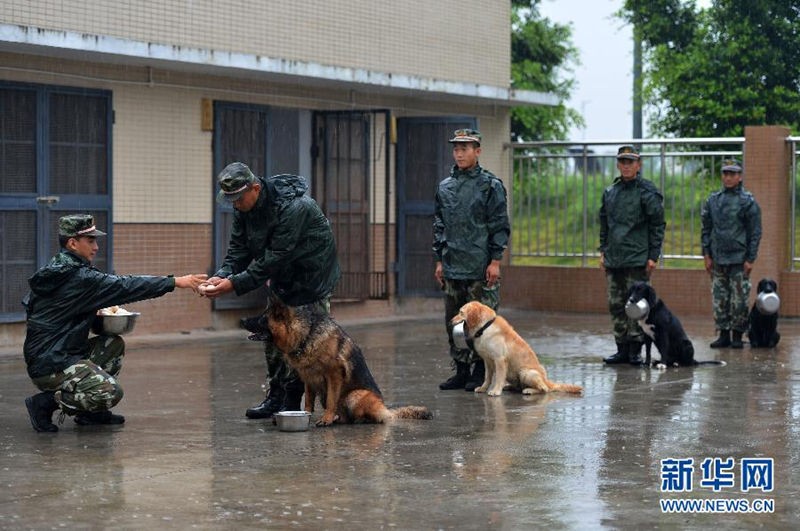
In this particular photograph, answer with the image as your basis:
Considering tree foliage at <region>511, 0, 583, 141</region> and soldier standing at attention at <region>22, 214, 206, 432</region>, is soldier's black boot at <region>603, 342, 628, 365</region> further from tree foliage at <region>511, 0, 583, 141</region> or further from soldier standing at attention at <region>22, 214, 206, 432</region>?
tree foliage at <region>511, 0, 583, 141</region>

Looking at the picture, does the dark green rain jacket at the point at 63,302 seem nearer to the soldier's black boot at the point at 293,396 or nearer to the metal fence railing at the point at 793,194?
the soldier's black boot at the point at 293,396

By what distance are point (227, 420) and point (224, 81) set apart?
7500 millimetres

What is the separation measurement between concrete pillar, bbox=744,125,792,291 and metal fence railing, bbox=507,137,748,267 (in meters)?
0.30

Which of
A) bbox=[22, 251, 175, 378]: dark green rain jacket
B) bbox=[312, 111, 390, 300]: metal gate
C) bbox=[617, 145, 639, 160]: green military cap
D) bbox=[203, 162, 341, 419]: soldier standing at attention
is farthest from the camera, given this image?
bbox=[312, 111, 390, 300]: metal gate

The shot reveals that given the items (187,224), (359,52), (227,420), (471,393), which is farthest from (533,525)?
(359,52)

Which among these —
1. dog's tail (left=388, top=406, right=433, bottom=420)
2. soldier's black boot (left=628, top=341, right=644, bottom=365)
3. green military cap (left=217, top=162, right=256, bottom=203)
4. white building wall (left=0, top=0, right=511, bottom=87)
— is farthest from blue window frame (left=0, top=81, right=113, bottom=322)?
dog's tail (left=388, top=406, right=433, bottom=420)

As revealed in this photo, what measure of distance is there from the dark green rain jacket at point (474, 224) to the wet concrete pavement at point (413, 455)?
3.40 feet

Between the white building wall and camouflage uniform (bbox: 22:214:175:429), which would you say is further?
the white building wall

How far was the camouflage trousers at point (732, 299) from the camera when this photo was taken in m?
15.0

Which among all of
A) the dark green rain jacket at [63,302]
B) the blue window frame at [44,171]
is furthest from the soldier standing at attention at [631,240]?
the dark green rain jacket at [63,302]

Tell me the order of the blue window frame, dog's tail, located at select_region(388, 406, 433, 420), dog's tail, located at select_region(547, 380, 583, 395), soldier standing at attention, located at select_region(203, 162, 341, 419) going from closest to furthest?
soldier standing at attention, located at select_region(203, 162, 341, 419), dog's tail, located at select_region(388, 406, 433, 420), dog's tail, located at select_region(547, 380, 583, 395), the blue window frame

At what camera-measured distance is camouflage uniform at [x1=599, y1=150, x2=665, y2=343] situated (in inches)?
523

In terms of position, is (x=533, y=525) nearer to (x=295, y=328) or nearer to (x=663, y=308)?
(x=295, y=328)

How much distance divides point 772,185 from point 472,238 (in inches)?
303
